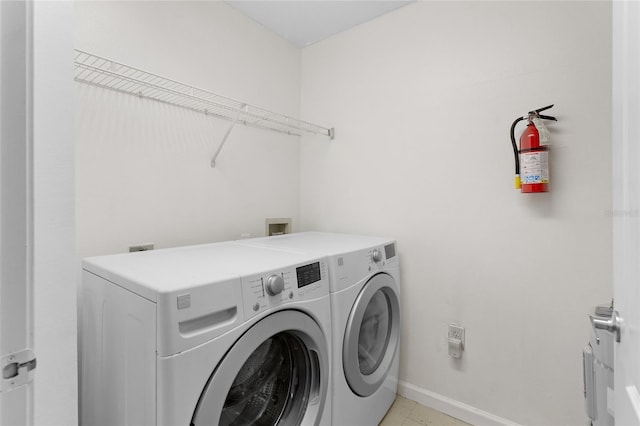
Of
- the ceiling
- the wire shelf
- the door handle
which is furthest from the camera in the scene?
the ceiling

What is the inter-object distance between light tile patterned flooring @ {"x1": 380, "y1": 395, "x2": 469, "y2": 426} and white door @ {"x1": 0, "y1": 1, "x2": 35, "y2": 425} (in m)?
1.57

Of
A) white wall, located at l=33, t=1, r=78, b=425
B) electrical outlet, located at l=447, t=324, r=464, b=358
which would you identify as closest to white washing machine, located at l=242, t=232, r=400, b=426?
electrical outlet, located at l=447, t=324, r=464, b=358

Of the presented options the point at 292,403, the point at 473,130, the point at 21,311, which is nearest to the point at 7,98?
the point at 21,311

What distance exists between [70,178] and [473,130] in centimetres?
170

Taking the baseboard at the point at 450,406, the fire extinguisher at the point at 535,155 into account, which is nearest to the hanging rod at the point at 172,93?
the fire extinguisher at the point at 535,155

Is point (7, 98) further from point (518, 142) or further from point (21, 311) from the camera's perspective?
point (518, 142)

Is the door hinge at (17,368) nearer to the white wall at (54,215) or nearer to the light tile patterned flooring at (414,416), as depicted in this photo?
the white wall at (54,215)

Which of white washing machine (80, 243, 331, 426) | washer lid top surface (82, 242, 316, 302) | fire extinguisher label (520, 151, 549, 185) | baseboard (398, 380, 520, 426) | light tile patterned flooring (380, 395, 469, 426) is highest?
fire extinguisher label (520, 151, 549, 185)

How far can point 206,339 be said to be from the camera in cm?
80

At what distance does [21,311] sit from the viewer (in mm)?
651

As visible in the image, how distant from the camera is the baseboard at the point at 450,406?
5.19ft

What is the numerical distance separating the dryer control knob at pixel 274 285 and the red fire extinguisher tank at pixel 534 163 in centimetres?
116

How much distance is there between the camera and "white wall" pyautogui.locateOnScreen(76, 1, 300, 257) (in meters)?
1.32

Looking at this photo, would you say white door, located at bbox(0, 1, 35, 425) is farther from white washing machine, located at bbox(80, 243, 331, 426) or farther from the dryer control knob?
A: the dryer control knob
